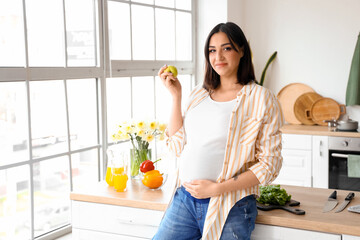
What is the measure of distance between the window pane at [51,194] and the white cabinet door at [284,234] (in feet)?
4.07

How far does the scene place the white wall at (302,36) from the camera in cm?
429

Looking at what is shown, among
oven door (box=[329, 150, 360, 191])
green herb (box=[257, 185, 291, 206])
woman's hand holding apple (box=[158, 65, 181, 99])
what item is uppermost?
woman's hand holding apple (box=[158, 65, 181, 99])

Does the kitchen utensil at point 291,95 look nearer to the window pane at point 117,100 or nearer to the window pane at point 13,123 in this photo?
the window pane at point 117,100

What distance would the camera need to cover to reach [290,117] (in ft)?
14.7

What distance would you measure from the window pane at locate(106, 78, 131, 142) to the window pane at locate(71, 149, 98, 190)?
0.58ft

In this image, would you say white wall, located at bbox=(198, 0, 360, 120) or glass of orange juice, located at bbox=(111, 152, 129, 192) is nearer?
glass of orange juice, located at bbox=(111, 152, 129, 192)

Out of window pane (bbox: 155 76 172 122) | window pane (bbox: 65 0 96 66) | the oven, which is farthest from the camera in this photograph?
the oven

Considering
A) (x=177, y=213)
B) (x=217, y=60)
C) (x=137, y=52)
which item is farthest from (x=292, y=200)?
(x=137, y=52)

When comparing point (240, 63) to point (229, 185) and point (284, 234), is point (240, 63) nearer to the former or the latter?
point (229, 185)

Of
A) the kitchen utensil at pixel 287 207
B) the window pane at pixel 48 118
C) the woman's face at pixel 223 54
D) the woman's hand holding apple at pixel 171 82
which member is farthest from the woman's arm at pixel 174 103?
the window pane at pixel 48 118

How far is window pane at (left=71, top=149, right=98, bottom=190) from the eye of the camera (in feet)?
9.35

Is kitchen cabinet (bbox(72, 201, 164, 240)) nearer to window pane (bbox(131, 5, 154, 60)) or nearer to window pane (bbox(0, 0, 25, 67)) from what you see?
window pane (bbox(0, 0, 25, 67))

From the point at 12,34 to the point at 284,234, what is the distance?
1.63 metres

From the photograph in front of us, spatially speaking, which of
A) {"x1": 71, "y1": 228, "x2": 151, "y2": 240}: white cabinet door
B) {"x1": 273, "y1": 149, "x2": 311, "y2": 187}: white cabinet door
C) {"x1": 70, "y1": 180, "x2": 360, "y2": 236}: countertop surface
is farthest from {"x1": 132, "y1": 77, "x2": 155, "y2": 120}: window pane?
{"x1": 273, "y1": 149, "x2": 311, "y2": 187}: white cabinet door
